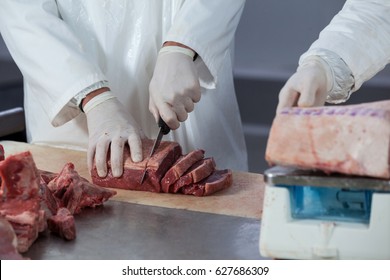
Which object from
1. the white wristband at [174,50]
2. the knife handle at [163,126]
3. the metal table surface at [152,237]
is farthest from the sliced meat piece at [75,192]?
the white wristband at [174,50]

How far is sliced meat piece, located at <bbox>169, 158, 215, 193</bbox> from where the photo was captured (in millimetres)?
2627

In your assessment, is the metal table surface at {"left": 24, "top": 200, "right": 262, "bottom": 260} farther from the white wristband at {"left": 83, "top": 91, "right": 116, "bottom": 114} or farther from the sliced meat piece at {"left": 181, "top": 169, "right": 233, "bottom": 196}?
the white wristband at {"left": 83, "top": 91, "right": 116, "bottom": 114}

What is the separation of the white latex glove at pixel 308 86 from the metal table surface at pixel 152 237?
39cm

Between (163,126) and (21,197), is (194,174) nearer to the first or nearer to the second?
(163,126)

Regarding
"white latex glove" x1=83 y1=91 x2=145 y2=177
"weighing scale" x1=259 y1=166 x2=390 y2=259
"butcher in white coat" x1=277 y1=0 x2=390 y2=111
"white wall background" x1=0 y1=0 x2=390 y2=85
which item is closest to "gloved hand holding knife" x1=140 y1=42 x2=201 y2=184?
"white latex glove" x1=83 y1=91 x2=145 y2=177

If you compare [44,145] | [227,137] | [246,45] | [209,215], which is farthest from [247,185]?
[246,45]

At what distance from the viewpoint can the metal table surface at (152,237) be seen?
84.0 inches

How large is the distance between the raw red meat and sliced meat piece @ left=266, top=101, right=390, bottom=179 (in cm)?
68

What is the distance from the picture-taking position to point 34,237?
7.18ft

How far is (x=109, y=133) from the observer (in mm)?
2814

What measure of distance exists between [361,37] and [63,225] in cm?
127

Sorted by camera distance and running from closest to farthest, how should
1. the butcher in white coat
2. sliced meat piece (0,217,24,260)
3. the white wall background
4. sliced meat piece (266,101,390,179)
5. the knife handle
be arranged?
1. sliced meat piece (266,101,390,179)
2. sliced meat piece (0,217,24,260)
3. the butcher in white coat
4. the knife handle
5. the white wall background

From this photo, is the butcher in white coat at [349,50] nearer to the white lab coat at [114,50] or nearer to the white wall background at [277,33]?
the white lab coat at [114,50]

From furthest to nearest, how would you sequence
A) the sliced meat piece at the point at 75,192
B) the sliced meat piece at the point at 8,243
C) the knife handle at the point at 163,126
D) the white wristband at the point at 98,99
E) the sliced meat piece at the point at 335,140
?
the white wristband at the point at 98,99
the knife handle at the point at 163,126
the sliced meat piece at the point at 75,192
the sliced meat piece at the point at 8,243
the sliced meat piece at the point at 335,140
